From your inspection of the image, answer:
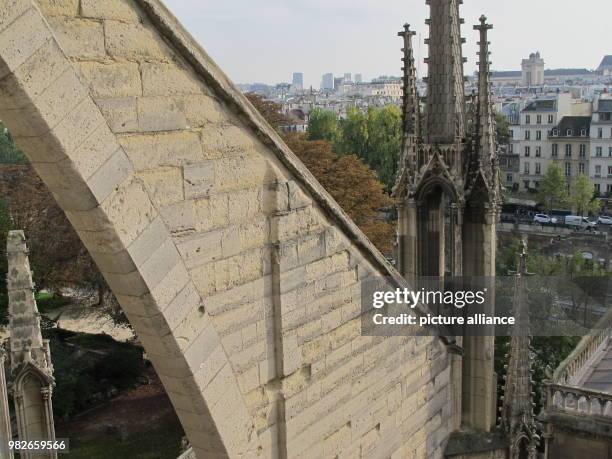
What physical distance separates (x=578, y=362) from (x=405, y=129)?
557cm

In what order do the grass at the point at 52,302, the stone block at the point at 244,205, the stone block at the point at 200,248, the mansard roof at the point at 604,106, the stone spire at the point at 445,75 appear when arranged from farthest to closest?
the mansard roof at the point at 604,106 → the grass at the point at 52,302 → the stone spire at the point at 445,75 → the stone block at the point at 244,205 → the stone block at the point at 200,248

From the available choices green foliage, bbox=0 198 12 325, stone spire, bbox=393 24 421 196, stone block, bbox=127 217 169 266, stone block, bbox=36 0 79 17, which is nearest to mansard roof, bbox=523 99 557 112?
green foliage, bbox=0 198 12 325

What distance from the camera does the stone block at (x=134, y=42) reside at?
392cm

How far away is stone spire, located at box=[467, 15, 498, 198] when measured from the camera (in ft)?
26.5

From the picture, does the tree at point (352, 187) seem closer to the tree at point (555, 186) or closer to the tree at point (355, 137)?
the tree at point (355, 137)

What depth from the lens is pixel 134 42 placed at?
13.3ft

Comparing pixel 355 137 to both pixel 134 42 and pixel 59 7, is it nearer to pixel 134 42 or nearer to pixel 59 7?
pixel 134 42

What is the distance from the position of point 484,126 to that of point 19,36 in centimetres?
594

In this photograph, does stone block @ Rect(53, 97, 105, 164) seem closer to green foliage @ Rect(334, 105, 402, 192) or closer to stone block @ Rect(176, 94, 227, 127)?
stone block @ Rect(176, 94, 227, 127)

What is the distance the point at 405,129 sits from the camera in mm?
8586

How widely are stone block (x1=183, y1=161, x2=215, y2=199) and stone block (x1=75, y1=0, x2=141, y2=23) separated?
94cm

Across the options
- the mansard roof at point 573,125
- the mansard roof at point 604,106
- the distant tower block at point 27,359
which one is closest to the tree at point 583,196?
the mansard roof at point 604,106

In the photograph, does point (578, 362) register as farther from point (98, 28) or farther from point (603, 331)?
point (98, 28)

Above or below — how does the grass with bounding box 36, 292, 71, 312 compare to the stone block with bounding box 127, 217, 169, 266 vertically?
below
